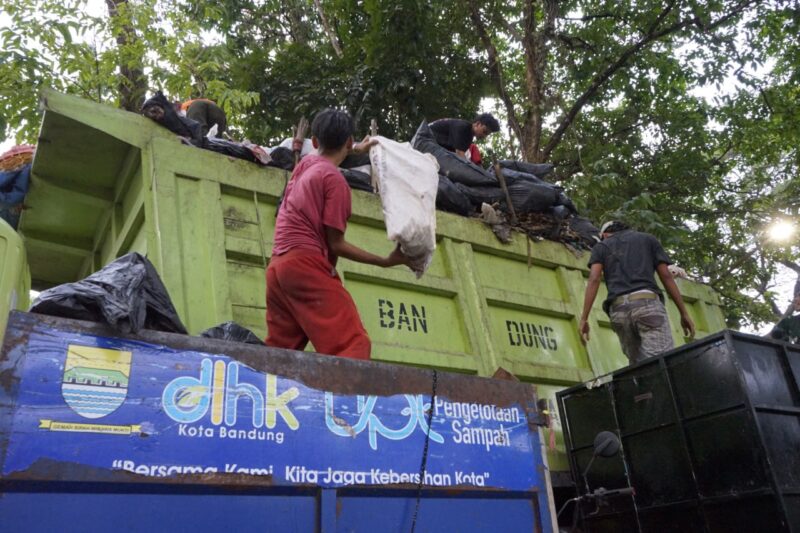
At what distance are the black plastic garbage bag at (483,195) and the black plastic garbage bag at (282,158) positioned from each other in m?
1.24

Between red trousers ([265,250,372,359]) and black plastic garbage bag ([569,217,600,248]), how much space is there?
279 centimetres

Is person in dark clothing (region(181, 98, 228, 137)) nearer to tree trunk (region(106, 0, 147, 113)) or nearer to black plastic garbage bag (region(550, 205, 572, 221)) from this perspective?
black plastic garbage bag (region(550, 205, 572, 221))

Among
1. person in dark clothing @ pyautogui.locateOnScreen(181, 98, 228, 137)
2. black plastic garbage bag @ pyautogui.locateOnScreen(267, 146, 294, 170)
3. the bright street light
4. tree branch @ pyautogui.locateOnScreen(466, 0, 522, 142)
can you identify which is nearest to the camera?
black plastic garbage bag @ pyautogui.locateOnScreen(267, 146, 294, 170)

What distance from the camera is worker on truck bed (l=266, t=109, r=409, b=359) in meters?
2.27

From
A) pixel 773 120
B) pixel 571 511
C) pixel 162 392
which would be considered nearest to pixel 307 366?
pixel 162 392

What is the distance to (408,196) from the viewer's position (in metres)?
2.42

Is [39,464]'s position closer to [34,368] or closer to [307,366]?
[34,368]

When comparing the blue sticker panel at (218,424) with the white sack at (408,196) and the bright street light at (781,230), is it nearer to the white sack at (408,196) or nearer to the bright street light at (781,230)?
the white sack at (408,196)

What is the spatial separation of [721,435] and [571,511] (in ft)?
3.15

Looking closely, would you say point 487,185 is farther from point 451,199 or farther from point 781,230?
point 781,230

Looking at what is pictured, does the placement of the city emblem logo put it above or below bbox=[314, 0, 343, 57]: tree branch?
below

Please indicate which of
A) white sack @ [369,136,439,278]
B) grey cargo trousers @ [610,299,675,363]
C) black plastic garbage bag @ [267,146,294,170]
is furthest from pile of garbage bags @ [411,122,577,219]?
white sack @ [369,136,439,278]

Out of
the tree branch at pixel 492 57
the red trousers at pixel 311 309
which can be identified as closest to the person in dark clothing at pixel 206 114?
→ the red trousers at pixel 311 309

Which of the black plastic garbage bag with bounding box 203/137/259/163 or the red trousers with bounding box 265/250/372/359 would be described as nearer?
the red trousers with bounding box 265/250/372/359
